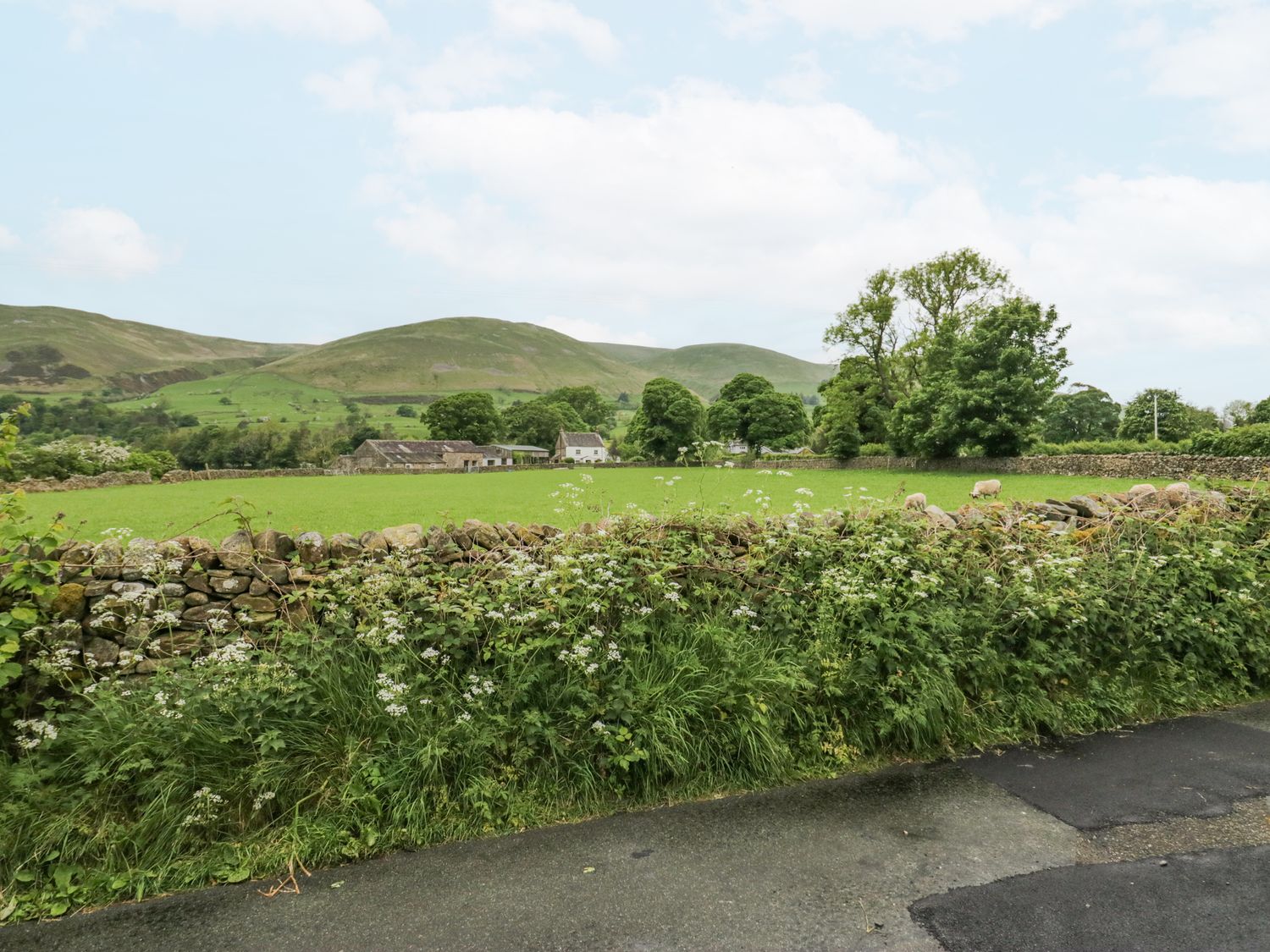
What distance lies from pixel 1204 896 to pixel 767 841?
1.98 metres

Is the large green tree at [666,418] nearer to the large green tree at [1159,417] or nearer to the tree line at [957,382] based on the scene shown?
the tree line at [957,382]

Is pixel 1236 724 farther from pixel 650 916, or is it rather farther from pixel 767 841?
pixel 650 916

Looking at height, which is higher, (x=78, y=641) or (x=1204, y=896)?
(x=78, y=641)

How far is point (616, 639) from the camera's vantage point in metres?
4.41

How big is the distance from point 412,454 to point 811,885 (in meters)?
95.6

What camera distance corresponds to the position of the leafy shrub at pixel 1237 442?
27.8 metres

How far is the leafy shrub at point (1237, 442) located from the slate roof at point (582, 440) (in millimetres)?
85047

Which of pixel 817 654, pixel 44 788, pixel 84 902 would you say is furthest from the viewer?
pixel 817 654

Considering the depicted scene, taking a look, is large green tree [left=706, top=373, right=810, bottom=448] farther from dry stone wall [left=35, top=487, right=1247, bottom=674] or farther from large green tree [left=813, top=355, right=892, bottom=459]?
dry stone wall [left=35, top=487, right=1247, bottom=674]

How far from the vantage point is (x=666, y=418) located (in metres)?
73.5

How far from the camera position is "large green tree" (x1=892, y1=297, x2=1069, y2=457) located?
Result: 110ft

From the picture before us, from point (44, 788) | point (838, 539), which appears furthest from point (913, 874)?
point (44, 788)

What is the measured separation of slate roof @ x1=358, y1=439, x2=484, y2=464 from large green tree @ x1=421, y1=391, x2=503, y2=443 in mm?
3643

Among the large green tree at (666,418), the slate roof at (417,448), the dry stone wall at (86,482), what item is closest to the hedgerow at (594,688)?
the dry stone wall at (86,482)
